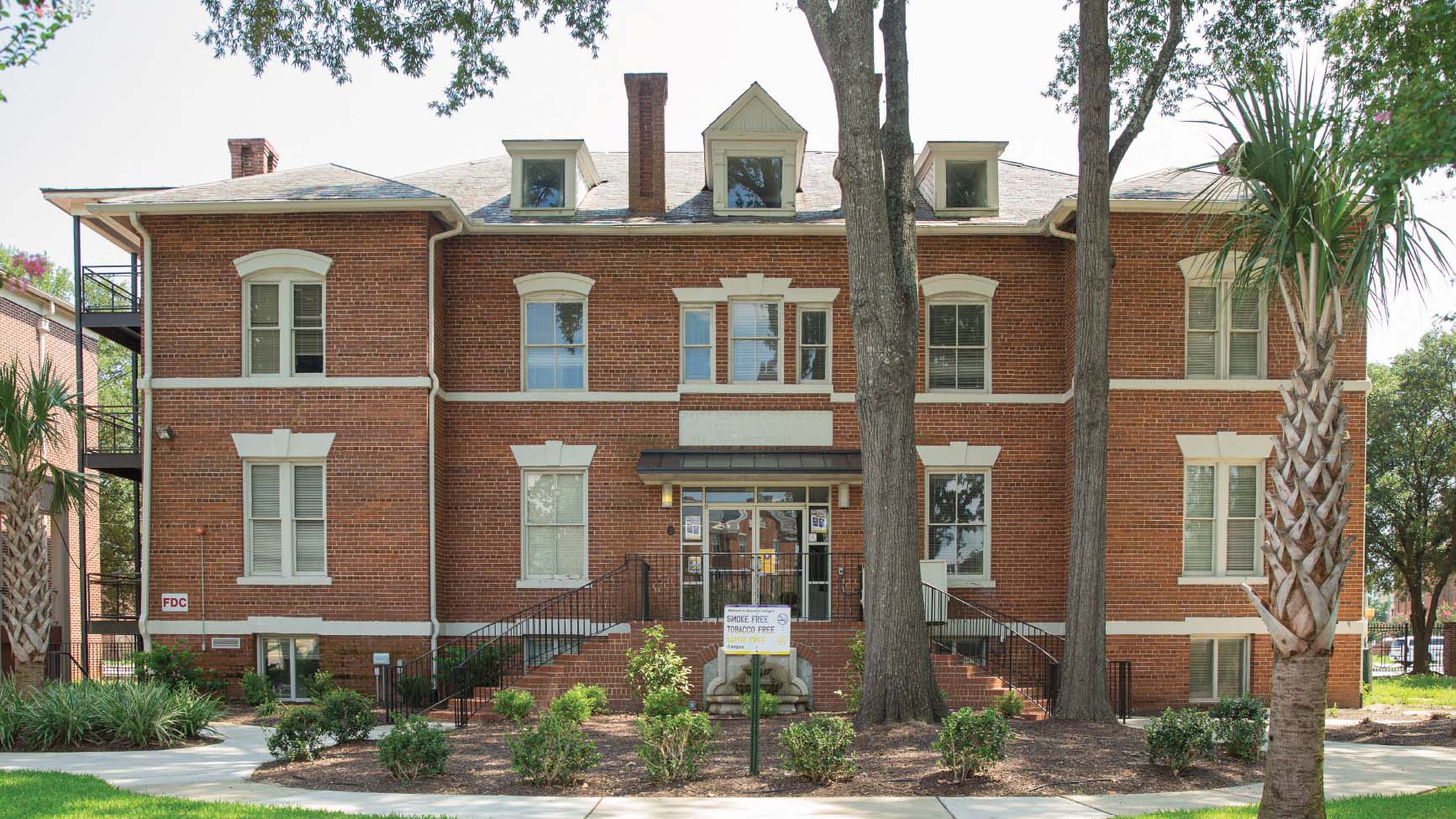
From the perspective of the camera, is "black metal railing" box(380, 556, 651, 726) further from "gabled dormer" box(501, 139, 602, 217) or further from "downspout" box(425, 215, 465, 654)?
"gabled dormer" box(501, 139, 602, 217)

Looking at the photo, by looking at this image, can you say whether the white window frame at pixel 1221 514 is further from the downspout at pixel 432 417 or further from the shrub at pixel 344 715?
the shrub at pixel 344 715

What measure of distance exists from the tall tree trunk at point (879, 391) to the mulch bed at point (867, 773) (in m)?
0.70

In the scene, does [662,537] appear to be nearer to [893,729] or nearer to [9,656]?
[893,729]

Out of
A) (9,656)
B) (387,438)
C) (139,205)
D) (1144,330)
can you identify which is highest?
(139,205)

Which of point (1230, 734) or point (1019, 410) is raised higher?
point (1019, 410)

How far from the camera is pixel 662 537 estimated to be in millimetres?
18859

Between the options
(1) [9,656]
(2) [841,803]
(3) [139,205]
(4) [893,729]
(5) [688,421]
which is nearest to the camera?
(2) [841,803]

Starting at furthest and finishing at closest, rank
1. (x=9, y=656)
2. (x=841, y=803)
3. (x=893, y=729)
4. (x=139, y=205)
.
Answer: (x=9, y=656)
(x=139, y=205)
(x=893, y=729)
(x=841, y=803)

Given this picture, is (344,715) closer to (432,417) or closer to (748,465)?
(432,417)

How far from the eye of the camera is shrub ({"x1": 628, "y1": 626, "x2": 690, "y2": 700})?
16.3 meters

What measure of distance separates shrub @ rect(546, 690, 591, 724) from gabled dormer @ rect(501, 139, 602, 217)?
8.26 meters

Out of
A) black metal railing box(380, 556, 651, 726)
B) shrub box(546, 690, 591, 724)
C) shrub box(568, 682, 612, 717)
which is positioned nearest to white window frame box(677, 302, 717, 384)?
black metal railing box(380, 556, 651, 726)

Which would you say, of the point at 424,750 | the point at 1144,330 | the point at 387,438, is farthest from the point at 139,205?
the point at 1144,330

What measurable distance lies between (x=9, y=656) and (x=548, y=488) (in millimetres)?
11201
